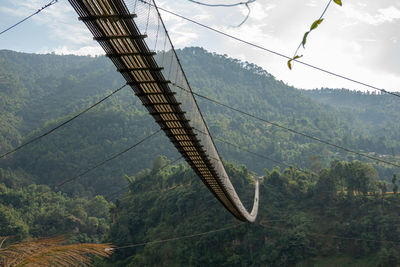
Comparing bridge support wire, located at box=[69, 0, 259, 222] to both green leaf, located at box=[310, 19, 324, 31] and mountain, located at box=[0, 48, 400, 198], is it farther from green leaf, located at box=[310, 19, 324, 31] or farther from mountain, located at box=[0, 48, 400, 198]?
mountain, located at box=[0, 48, 400, 198]

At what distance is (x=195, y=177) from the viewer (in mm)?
37875

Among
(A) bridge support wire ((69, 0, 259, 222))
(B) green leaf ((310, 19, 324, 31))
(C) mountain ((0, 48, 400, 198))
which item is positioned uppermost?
(C) mountain ((0, 48, 400, 198))

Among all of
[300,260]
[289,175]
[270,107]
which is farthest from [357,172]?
[270,107]

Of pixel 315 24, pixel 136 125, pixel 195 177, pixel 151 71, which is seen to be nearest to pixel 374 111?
pixel 136 125

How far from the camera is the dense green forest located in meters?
29.7

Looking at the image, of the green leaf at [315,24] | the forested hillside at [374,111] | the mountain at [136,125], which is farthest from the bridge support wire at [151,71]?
the forested hillside at [374,111]

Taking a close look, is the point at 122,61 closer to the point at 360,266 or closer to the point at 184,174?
the point at 360,266

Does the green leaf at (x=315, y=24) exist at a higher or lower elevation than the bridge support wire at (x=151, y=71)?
lower

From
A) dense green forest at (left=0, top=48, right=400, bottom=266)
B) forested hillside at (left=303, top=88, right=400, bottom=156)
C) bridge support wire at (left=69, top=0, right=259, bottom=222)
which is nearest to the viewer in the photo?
bridge support wire at (left=69, top=0, right=259, bottom=222)

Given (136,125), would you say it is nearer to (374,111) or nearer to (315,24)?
(374,111)

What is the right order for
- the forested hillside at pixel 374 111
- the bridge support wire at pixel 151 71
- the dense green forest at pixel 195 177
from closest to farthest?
the bridge support wire at pixel 151 71 → the dense green forest at pixel 195 177 → the forested hillside at pixel 374 111

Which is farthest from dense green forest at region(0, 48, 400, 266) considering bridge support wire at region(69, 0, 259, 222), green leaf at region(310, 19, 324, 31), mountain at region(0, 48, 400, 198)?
green leaf at region(310, 19, 324, 31)

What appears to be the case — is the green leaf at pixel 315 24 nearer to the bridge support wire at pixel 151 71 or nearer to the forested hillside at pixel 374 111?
the bridge support wire at pixel 151 71

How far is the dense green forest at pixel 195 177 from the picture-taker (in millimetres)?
29688
